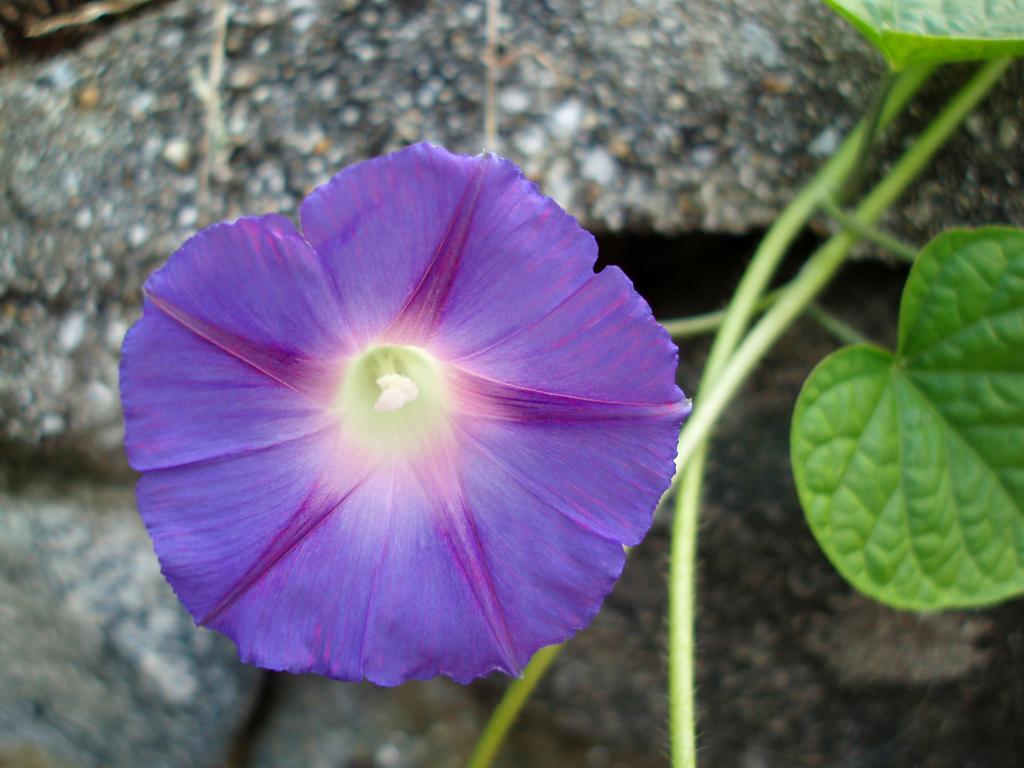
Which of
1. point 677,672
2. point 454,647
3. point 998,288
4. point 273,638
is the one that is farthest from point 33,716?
point 998,288

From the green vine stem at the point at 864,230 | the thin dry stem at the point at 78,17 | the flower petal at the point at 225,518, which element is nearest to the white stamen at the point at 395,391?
the flower petal at the point at 225,518

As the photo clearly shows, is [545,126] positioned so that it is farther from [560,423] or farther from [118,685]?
[118,685]

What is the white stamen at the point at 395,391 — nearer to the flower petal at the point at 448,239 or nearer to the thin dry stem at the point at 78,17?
the flower petal at the point at 448,239

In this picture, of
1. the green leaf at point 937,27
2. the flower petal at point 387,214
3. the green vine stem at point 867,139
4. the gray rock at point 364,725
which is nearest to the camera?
the flower petal at point 387,214

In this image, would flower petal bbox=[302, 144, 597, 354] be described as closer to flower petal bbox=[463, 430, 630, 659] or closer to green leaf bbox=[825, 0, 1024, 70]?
flower petal bbox=[463, 430, 630, 659]

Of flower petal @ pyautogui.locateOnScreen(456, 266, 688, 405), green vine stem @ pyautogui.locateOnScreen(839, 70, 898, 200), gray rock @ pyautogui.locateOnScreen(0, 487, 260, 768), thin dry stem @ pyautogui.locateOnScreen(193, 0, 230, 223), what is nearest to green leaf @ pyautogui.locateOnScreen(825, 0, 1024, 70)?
green vine stem @ pyautogui.locateOnScreen(839, 70, 898, 200)
